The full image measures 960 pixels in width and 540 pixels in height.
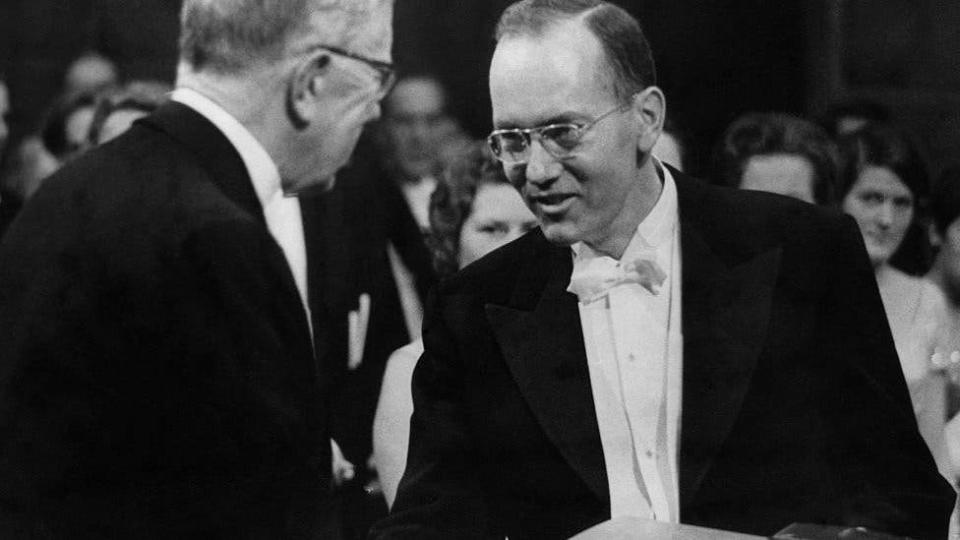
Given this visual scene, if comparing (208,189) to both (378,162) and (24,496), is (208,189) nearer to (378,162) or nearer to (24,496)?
(378,162)

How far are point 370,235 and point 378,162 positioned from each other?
0.14m

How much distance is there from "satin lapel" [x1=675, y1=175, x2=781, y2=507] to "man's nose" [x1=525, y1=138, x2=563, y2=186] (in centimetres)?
24

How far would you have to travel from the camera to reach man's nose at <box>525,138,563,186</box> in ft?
6.70

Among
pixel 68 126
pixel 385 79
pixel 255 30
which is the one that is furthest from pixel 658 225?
pixel 68 126

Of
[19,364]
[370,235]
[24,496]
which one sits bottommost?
[24,496]

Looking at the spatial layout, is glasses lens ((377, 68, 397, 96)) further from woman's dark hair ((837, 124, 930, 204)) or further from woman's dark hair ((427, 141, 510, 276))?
woman's dark hair ((837, 124, 930, 204))

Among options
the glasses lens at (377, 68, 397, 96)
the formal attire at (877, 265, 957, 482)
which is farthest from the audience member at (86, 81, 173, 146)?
the formal attire at (877, 265, 957, 482)

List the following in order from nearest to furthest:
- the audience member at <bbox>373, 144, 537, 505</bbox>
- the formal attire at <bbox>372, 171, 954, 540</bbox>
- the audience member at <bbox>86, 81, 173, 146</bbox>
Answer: the formal attire at <bbox>372, 171, 954, 540</bbox> → the audience member at <bbox>373, 144, 537, 505</bbox> → the audience member at <bbox>86, 81, 173, 146</bbox>

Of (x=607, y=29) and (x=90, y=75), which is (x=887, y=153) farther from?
(x=90, y=75)

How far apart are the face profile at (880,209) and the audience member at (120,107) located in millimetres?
1297

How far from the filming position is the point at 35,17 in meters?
2.59

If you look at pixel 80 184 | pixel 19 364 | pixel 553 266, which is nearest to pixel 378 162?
pixel 553 266

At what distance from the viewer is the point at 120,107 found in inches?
99.2

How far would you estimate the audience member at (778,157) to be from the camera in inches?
86.5
